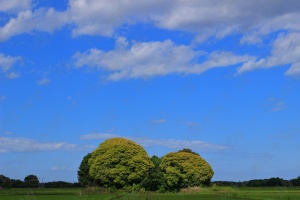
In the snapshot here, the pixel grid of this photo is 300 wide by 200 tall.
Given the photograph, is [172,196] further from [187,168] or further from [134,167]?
[187,168]

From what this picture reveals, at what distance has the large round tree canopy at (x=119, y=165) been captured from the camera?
191 ft

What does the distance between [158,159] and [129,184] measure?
7997 millimetres

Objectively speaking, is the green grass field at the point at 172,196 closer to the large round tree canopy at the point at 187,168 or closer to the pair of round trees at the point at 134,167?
the large round tree canopy at the point at 187,168

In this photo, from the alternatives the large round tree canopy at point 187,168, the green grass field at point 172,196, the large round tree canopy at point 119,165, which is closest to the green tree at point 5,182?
the green grass field at point 172,196

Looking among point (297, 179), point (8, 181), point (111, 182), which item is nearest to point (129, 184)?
point (111, 182)

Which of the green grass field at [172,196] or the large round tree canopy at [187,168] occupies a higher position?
the large round tree canopy at [187,168]

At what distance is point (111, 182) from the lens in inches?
2322

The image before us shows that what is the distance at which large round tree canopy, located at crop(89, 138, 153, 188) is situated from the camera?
58281 millimetres

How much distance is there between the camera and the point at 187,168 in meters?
62.2

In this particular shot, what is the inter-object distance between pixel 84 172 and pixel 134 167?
10552 mm

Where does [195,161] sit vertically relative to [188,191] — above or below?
above

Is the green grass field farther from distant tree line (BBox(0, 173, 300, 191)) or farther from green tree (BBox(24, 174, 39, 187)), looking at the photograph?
green tree (BBox(24, 174, 39, 187))

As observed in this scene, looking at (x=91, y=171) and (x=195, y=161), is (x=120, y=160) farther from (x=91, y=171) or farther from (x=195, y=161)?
(x=195, y=161)

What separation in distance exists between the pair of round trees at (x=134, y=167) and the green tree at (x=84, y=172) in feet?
6.45
